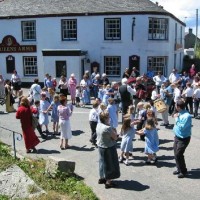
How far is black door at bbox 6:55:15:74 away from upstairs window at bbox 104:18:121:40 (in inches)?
295

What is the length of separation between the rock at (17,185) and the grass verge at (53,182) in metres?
0.19

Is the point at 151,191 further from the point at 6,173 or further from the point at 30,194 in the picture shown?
the point at 6,173

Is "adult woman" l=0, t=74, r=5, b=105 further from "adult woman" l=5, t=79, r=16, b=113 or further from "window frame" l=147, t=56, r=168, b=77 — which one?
"window frame" l=147, t=56, r=168, b=77

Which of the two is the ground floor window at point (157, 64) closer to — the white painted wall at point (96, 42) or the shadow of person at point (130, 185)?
the white painted wall at point (96, 42)

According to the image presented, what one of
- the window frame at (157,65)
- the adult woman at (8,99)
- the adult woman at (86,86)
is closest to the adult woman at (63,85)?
the adult woman at (86,86)

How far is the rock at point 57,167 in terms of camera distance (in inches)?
369

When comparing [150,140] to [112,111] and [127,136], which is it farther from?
[112,111]

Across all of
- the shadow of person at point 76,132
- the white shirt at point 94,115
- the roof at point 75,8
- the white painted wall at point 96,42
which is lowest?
the shadow of person at point 76,132

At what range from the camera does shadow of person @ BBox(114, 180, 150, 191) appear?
893cm

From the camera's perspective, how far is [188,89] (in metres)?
16.3

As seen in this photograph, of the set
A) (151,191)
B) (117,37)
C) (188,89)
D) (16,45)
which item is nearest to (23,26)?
(16,45)

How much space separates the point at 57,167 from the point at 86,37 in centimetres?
1805

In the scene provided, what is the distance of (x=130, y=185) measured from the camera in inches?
359

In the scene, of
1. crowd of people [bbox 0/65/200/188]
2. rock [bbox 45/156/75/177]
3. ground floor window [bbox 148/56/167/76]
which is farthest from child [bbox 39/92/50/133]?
ground floor window [bbox 148/56/167/76]
